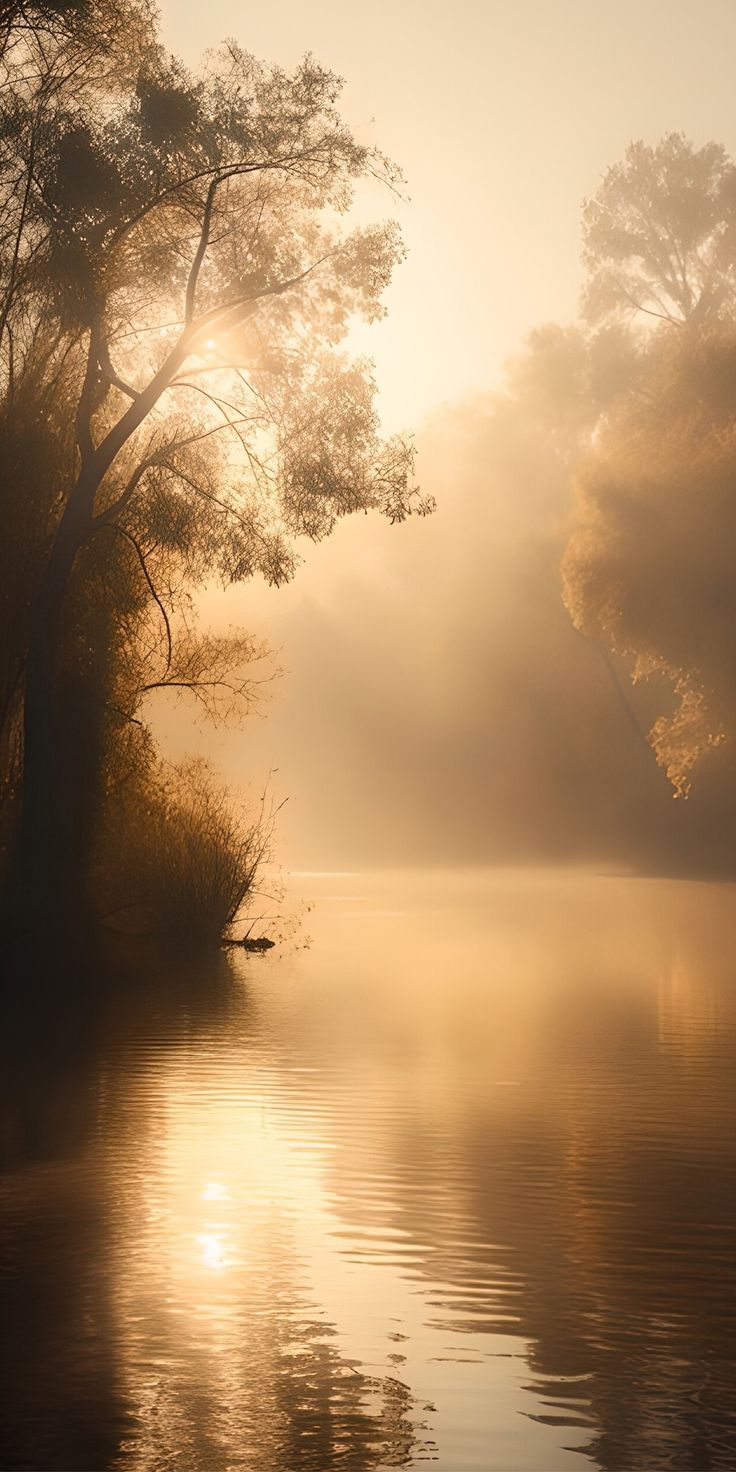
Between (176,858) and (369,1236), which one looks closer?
(369,1236)

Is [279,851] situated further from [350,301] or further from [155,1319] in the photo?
[155,1319]

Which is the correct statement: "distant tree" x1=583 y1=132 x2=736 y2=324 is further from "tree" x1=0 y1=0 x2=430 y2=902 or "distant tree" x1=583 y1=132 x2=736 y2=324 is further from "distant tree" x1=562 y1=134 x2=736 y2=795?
"tree" x1=0 y1=0 x2=430 y2=902

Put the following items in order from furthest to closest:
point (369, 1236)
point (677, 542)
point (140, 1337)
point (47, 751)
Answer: point (677, 542) → point (47, 751) → point (369, 1236) → point (140, 1337)

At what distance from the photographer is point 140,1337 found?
8.31 metres

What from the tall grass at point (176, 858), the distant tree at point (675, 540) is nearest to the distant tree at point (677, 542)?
the distant tree at point (675, 540)

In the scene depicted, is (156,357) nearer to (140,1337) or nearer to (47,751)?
(47,751)

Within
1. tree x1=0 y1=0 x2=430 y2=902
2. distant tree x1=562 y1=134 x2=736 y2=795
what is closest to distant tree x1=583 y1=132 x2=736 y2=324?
distant tree x1=562 y1=134 x2=736 y2=795

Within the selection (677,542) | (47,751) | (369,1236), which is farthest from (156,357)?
(677,542)

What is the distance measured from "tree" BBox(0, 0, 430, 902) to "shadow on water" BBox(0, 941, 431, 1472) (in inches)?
440

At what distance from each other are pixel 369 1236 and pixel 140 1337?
8.17 ft

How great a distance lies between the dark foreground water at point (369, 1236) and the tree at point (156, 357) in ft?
18.0

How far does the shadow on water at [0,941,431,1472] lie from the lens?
270 inches

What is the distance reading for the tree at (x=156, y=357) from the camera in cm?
2409

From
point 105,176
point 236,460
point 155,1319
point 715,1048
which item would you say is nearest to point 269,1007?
point 715,1048
